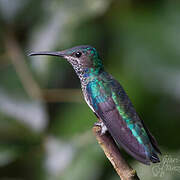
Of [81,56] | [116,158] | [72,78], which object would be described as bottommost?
[72,78]

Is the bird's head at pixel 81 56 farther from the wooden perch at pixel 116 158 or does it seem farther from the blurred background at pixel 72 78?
A: the blurred background at pixel 72 78

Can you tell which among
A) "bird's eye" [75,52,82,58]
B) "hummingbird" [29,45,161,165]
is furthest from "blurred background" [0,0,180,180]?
"bird's eye" [75,52,82,58]

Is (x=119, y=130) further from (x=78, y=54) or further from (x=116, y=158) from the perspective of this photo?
(x=78, y=54)

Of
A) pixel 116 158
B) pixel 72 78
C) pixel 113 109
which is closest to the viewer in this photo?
pixel 116 158

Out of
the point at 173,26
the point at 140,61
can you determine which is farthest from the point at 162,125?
the point at 173,26

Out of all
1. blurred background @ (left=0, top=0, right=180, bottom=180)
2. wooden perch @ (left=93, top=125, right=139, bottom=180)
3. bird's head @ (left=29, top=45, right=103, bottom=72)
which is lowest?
blurred background @ (left=0, top=0, right=180, bottom=180)

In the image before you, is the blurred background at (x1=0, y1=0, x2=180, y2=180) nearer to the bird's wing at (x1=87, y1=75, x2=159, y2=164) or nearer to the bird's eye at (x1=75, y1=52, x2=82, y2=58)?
the bird's wing at (x1=87, y1=75, x2=159, y2=164)

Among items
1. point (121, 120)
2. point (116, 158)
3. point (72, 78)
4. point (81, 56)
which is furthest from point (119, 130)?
point (72, 78)
